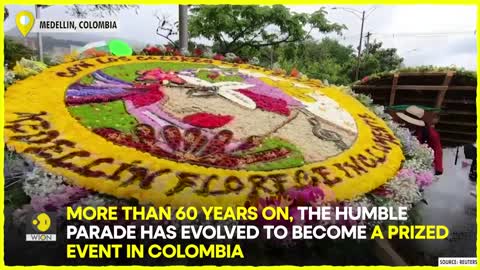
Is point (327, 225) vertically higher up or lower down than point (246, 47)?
lower down

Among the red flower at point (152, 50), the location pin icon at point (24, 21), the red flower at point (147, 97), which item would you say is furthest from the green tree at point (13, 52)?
the red flower at point (152, 50)

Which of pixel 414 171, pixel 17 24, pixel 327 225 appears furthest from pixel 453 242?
pixel 17 24

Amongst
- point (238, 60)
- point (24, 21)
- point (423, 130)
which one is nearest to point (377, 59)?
point (423, 130)

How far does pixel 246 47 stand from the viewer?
6.39 m

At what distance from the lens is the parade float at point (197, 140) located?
4383 millimetres

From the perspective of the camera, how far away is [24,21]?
16.4 feet

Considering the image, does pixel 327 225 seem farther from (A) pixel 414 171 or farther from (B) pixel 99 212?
(B) pixel 99 212

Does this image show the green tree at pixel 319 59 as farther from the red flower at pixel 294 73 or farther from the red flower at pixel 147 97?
the red flower at pixel 147 97

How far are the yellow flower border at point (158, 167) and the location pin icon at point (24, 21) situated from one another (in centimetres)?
49

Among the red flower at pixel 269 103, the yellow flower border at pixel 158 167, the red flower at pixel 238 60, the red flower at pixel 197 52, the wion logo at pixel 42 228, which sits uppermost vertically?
the red flower at pixel 197 52

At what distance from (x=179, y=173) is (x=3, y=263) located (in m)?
1.59

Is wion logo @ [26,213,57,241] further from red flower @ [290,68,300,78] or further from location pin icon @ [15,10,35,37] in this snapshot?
red flower @ [290,68,300,78]

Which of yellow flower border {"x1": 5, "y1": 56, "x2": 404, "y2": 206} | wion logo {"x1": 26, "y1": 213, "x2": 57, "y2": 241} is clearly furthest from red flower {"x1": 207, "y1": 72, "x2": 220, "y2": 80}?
wion logo {"x1": 26, "y1": 213, "x2": 57, "y2": 241}

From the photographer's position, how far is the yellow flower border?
4.35 metres
